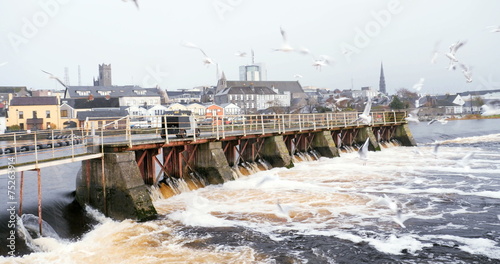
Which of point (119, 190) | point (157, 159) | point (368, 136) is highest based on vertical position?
point (157, 159)

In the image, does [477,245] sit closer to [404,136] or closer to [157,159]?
[157,159]

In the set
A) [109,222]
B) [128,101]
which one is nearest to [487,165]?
[109,222]

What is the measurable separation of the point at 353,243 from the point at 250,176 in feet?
43.9

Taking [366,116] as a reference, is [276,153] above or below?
below

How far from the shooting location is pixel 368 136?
4144cm

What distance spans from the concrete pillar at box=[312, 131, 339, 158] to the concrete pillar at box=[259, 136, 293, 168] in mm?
6302

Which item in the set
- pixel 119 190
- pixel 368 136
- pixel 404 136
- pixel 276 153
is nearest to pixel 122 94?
pixel 404 136

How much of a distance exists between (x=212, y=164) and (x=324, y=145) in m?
14.8

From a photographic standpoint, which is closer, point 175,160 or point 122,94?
point 175,160

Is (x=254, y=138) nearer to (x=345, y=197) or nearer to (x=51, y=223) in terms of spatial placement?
(x=345, y=197)

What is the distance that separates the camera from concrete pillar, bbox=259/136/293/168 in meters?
29.0

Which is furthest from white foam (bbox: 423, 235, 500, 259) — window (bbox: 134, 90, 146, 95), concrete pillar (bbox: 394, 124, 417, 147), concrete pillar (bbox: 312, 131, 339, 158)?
window (bbox: 134, 90, 146, 95)

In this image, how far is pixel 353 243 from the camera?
13.1 m

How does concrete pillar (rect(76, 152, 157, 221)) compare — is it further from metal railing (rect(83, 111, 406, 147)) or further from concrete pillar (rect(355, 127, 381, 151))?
concrete pillar (rect(355, 127, 381, 151))
